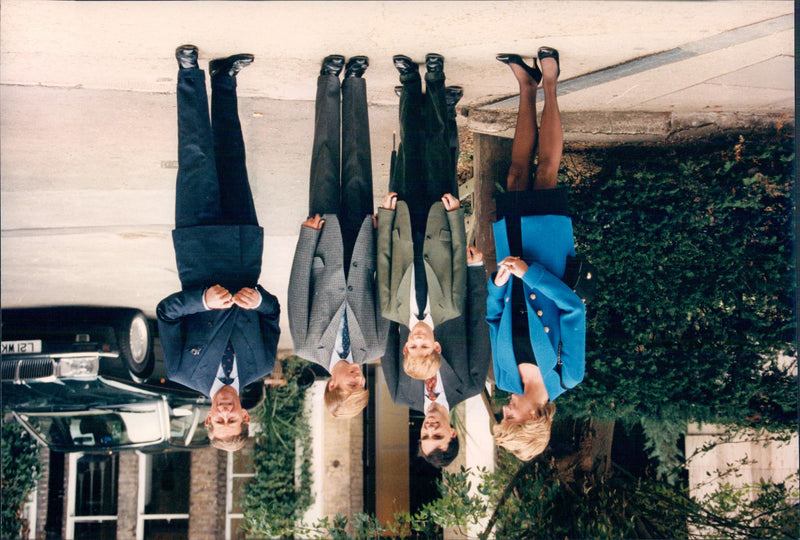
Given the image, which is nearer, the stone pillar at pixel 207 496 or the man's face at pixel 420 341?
the man's face at pixel 420 341

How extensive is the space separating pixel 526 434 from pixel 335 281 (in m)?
1.55

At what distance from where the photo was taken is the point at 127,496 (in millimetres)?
10148

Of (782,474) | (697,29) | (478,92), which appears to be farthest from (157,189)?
Answer: (782,474)

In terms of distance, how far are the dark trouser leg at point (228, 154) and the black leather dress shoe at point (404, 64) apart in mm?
1151

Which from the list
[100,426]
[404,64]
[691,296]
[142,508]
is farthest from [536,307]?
[142,508]

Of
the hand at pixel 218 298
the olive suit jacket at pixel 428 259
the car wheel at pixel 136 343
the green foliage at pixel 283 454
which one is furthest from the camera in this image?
the green foliage at pixel 283 454

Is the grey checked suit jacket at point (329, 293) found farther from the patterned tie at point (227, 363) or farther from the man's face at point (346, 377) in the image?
the patterned tie at point (227, 363)

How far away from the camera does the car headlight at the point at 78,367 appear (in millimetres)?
6406

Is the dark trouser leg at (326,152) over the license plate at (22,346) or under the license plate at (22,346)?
over

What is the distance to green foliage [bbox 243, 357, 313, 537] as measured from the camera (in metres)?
9.05

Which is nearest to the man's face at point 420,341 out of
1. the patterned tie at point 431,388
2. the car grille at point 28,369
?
the patterned tie at point 431,388

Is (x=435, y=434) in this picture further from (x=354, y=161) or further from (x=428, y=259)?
(x=354, y=161)

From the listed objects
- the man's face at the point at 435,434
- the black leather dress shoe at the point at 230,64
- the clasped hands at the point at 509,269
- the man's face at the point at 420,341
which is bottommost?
the man's face at the point at 435,434

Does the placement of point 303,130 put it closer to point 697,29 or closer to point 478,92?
point 478,92
